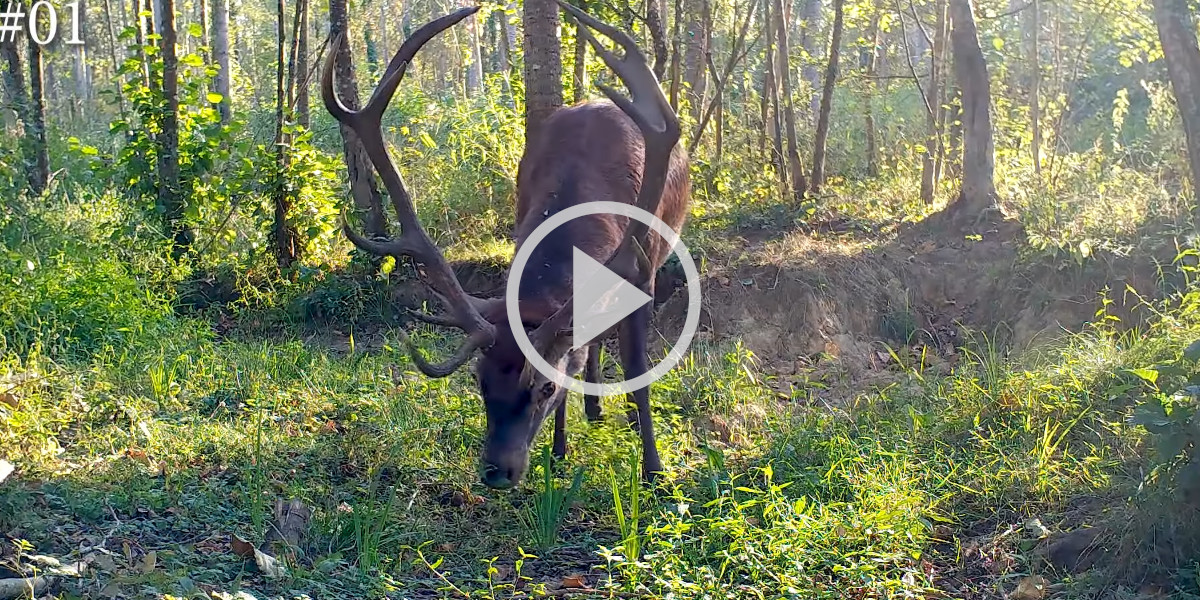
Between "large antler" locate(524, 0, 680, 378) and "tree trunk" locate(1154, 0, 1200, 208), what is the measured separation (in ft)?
12.4

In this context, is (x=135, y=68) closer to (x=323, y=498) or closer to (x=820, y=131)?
(x=323, y=498)

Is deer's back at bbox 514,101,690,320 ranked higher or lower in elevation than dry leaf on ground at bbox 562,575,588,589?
higher

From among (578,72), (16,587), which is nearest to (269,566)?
(16,587)

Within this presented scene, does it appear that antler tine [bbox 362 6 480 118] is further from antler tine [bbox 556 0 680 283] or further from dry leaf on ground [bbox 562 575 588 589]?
dry leaf on ground [bbox 562 575 588 589]

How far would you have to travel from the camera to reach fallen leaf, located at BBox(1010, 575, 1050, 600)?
4.18 m

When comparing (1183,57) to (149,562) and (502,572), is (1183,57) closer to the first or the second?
(502,572)

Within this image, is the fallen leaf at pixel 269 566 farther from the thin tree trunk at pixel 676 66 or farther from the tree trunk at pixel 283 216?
the thin tree trunk at pixel 676 66

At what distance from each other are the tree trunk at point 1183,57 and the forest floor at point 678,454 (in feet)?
2.86

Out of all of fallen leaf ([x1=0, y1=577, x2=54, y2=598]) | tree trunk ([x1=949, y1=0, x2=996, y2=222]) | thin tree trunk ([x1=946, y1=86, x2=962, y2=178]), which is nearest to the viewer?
fallen leaf ([x1=0, y1=577, x2=54, y2=598])

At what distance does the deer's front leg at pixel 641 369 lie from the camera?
5.42 m

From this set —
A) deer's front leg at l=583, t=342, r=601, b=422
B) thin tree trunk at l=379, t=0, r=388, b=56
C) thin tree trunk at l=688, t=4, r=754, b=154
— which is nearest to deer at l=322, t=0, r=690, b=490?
deer's front leg at l=583, t=342, r=601, b=422

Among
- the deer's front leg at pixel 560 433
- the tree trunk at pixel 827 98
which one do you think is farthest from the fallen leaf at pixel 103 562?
the tree trunk at pixel 827 98

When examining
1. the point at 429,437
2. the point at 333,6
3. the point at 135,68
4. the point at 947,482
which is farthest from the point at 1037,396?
the point at 135,68

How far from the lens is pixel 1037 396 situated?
565 centimetres
